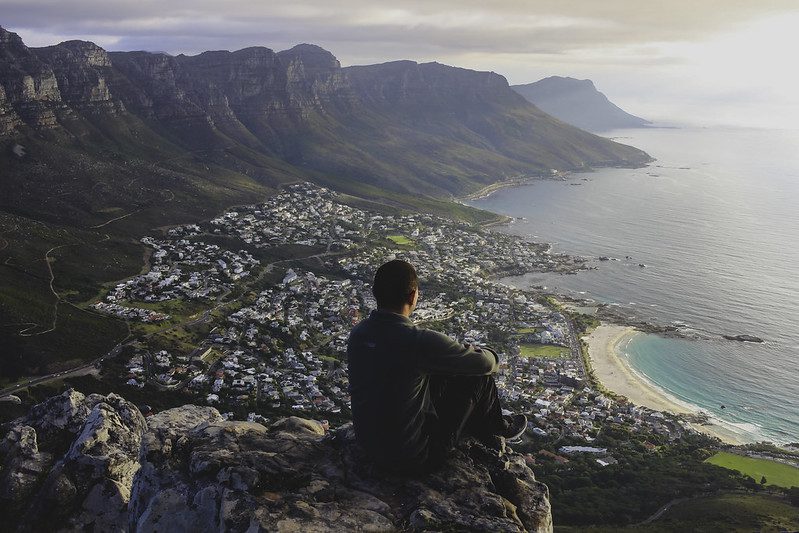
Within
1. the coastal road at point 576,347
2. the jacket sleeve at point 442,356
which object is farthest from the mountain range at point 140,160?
the jacket sleeve at point 442,356

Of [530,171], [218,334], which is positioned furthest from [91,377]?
[530,171]

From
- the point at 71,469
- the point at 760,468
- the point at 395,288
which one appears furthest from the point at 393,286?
the point at 760,468

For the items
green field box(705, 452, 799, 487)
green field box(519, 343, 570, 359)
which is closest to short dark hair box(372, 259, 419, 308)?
green field box(705, 452, 799, 487)

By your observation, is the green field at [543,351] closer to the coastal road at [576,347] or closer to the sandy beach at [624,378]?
the coastal road at [576,347]

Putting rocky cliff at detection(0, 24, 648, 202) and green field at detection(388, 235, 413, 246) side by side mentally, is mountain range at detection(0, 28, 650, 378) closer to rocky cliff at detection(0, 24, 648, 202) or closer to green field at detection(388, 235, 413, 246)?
rocky cliff at detection(0, 24, 648, 202)

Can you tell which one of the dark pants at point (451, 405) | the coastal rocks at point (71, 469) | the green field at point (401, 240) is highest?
the dark pants at point (451, 405)

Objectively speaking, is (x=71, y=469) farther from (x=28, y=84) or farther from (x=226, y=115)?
(x=226, y=115)
